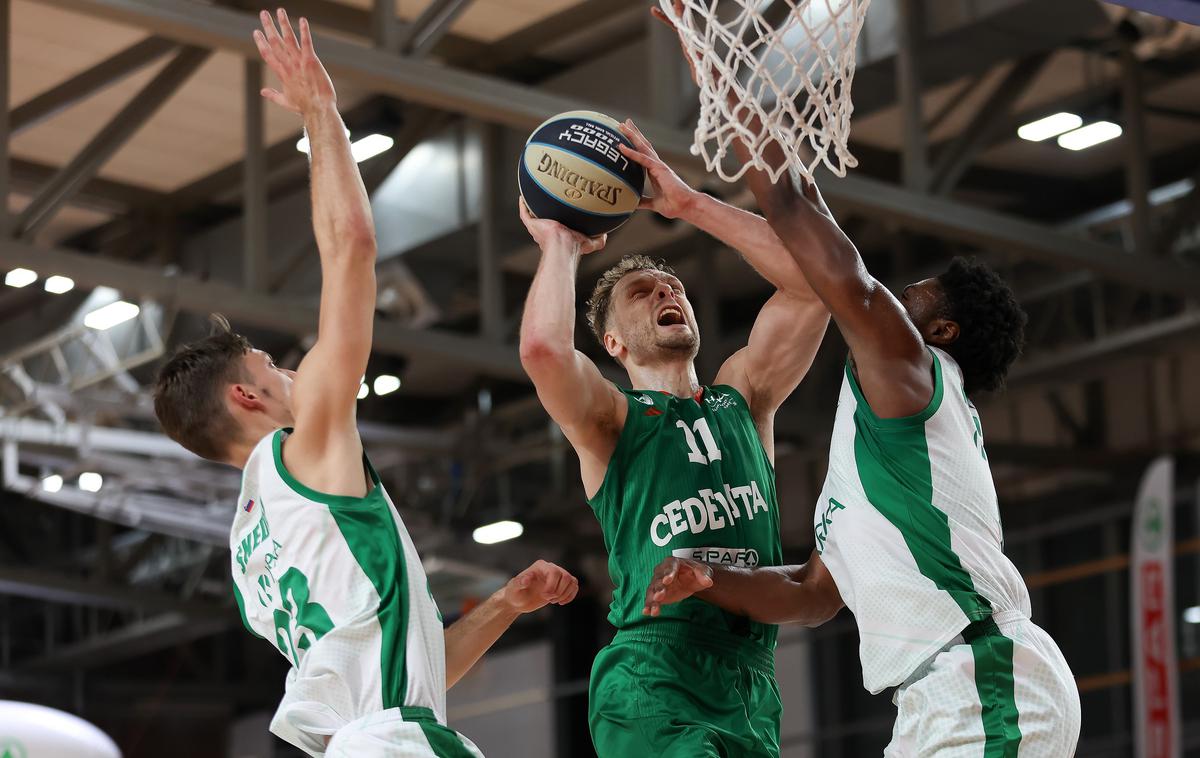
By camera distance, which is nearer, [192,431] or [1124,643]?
[192,431]

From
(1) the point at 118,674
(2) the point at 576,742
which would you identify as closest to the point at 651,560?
(2) the point at 576,742

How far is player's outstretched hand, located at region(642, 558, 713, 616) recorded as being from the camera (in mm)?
5102

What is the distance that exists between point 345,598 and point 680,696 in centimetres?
129

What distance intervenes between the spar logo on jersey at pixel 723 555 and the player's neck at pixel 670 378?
2.07ft

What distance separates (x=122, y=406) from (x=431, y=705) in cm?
1230

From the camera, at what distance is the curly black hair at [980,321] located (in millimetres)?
5324

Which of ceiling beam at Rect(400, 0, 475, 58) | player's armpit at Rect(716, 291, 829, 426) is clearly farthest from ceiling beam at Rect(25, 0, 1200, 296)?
player's armpit at Rect(716, 291, 829, 426)

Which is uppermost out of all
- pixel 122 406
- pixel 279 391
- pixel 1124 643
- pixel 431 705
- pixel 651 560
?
pixel 122 406

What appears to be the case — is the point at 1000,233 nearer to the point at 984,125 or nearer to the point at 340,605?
the point at 984,125

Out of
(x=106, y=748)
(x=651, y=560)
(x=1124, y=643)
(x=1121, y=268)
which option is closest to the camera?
(x=651, y=560)

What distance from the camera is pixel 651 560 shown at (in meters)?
5.66

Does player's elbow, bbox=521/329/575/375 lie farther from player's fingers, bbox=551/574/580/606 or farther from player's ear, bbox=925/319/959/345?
player's ear, bbox=925/319/959/345

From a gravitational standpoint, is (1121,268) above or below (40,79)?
below

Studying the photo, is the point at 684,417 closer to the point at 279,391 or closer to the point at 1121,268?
the point at 279,391
